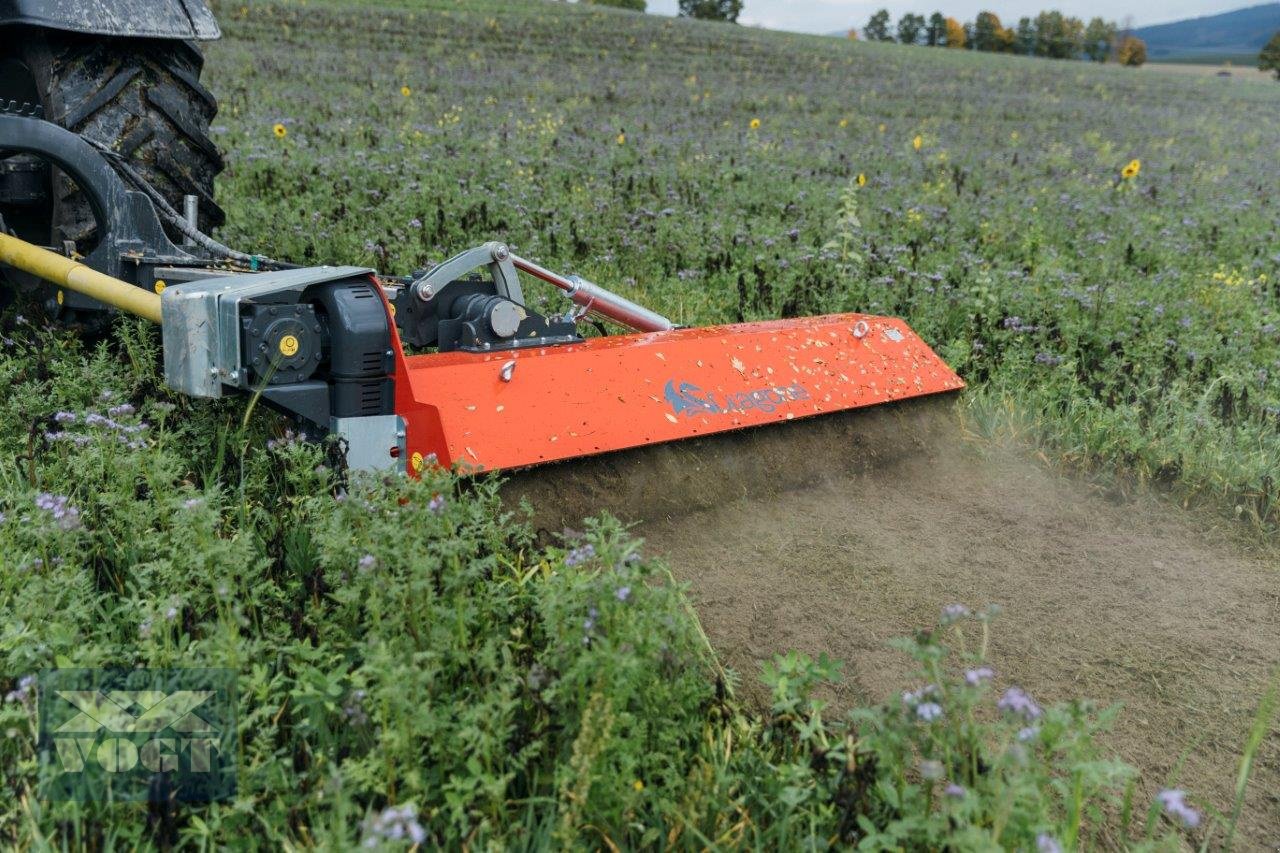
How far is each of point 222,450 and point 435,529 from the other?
1108 millimetres

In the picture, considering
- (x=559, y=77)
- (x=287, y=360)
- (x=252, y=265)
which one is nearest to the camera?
(x=287, y=360)

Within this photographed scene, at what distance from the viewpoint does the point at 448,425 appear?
2.68m

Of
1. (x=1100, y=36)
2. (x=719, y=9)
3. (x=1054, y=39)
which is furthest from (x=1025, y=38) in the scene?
(x=719, y=9)

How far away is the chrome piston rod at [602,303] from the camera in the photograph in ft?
11.5

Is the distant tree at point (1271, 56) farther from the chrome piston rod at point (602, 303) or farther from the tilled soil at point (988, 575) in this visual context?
the chrome piston rod at point (602, 303)

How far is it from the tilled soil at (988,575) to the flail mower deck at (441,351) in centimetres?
17

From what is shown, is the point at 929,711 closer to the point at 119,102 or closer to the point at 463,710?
the point at 463,710

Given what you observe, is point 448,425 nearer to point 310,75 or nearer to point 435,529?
point 435,529

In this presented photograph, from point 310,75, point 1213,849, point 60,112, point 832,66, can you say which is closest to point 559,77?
point 310,75

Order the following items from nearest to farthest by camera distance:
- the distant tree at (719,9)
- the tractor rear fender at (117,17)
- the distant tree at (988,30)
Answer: the tractor rear fender at (117,17) < the distant tree at (719,9) < the distant tree at (988,30)

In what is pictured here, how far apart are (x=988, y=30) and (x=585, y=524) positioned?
7083cm

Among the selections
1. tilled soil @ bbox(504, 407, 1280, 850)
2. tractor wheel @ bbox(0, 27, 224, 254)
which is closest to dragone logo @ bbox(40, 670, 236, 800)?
tilled soil @ bbox(504, 407, 1280, 850)

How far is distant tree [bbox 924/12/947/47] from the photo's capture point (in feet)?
223

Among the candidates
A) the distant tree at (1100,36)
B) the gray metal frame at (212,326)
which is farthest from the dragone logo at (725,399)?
the distant tree at (1100,36)
